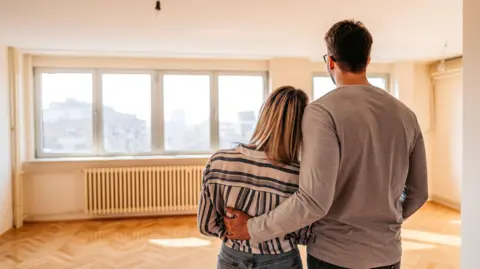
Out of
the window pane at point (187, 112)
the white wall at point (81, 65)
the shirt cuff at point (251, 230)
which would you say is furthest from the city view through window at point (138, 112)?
A: the shirt cuff at point (251, 230)

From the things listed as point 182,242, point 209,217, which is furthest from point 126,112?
point 209,217

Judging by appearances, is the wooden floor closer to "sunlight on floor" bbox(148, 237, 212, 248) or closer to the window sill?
"sunlight on floor" bbox(148, 237, 212, 248)

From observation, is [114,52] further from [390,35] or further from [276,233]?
[276,233]

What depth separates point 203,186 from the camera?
3.85 ft

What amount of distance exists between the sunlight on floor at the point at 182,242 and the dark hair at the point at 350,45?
3191 millimetres

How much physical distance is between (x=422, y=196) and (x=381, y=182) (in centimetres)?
26

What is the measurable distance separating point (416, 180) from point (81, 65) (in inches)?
190

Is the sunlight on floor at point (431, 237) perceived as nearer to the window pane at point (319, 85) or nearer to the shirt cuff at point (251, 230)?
the window pane at point (319, 85)

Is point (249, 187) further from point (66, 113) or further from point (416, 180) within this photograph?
point (66, 113)

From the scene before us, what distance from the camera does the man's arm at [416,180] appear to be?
43.9 inches

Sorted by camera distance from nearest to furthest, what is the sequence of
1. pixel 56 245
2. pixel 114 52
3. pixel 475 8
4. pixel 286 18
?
pixel 475 8 → pixel 286 18 → pixel 56 245 → pixel 114 52

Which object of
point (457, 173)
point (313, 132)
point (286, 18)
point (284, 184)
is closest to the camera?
point (313, 132)

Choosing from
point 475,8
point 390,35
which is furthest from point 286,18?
point 475,8

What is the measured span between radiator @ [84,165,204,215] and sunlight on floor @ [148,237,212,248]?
955 millimetres
